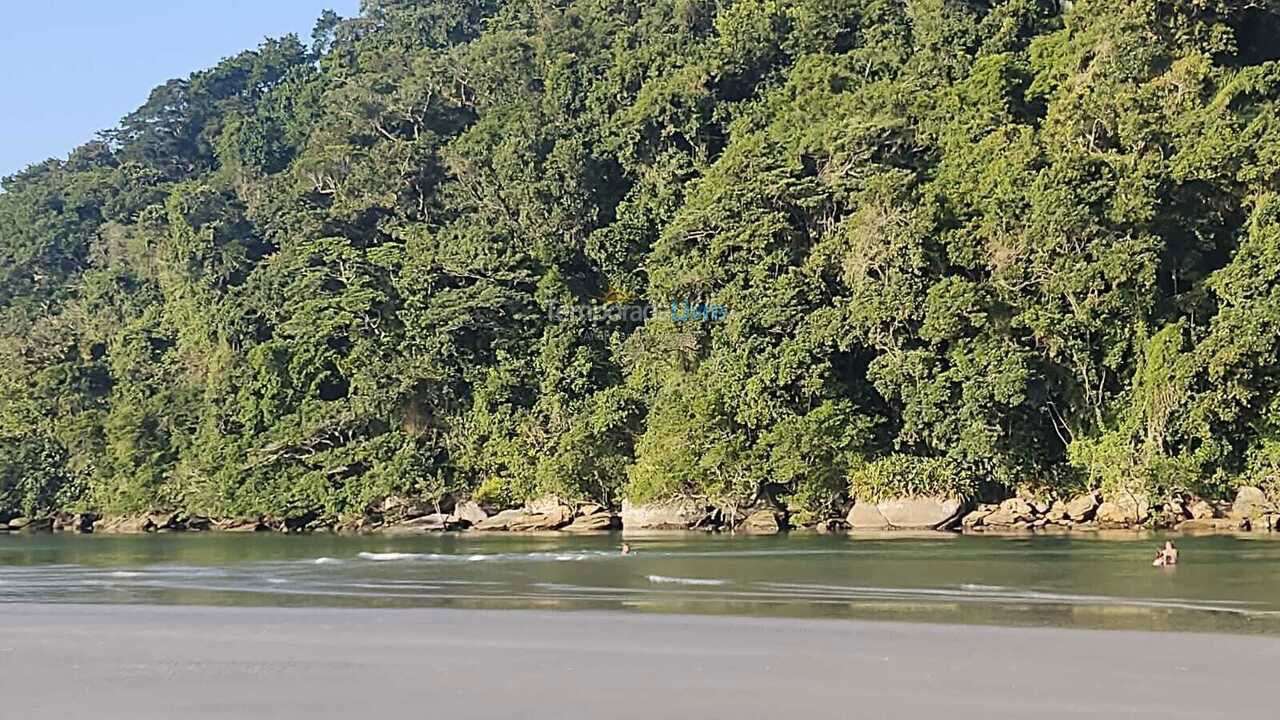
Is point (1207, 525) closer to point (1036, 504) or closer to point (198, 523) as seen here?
point (1036, 504)

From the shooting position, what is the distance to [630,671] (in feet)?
42.3

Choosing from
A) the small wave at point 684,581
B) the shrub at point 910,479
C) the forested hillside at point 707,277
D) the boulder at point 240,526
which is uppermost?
the forested hillside at point 707,277

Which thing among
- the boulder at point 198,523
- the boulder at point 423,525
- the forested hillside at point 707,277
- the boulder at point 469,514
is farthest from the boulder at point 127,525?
the boulder at point 469,514

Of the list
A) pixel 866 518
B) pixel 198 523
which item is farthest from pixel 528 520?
pixel 198 523

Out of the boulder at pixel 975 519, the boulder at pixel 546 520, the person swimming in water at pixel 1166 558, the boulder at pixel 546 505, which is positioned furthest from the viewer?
the boulder at pixel 546 505

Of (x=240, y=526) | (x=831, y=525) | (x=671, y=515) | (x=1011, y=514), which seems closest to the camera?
(x=1011, y=514)

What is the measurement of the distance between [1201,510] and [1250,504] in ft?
4.19

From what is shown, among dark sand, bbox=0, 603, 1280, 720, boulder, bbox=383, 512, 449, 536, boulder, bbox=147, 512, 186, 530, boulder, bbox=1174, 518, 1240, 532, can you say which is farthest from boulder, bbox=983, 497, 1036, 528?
boulder, bbox=147, 512, 186, 530

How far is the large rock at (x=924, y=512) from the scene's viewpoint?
38344mm

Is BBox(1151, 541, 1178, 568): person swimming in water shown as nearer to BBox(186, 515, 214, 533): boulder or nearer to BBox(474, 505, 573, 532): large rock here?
BBox(474, 505, 573, 532): large rock

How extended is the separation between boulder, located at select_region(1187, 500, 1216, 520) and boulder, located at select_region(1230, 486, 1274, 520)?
1.76 ft

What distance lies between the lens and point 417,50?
73.0 meters

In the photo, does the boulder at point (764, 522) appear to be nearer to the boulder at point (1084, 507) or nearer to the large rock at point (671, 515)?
the large rock at point (671, 515)

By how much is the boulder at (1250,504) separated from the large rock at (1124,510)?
2112mm
